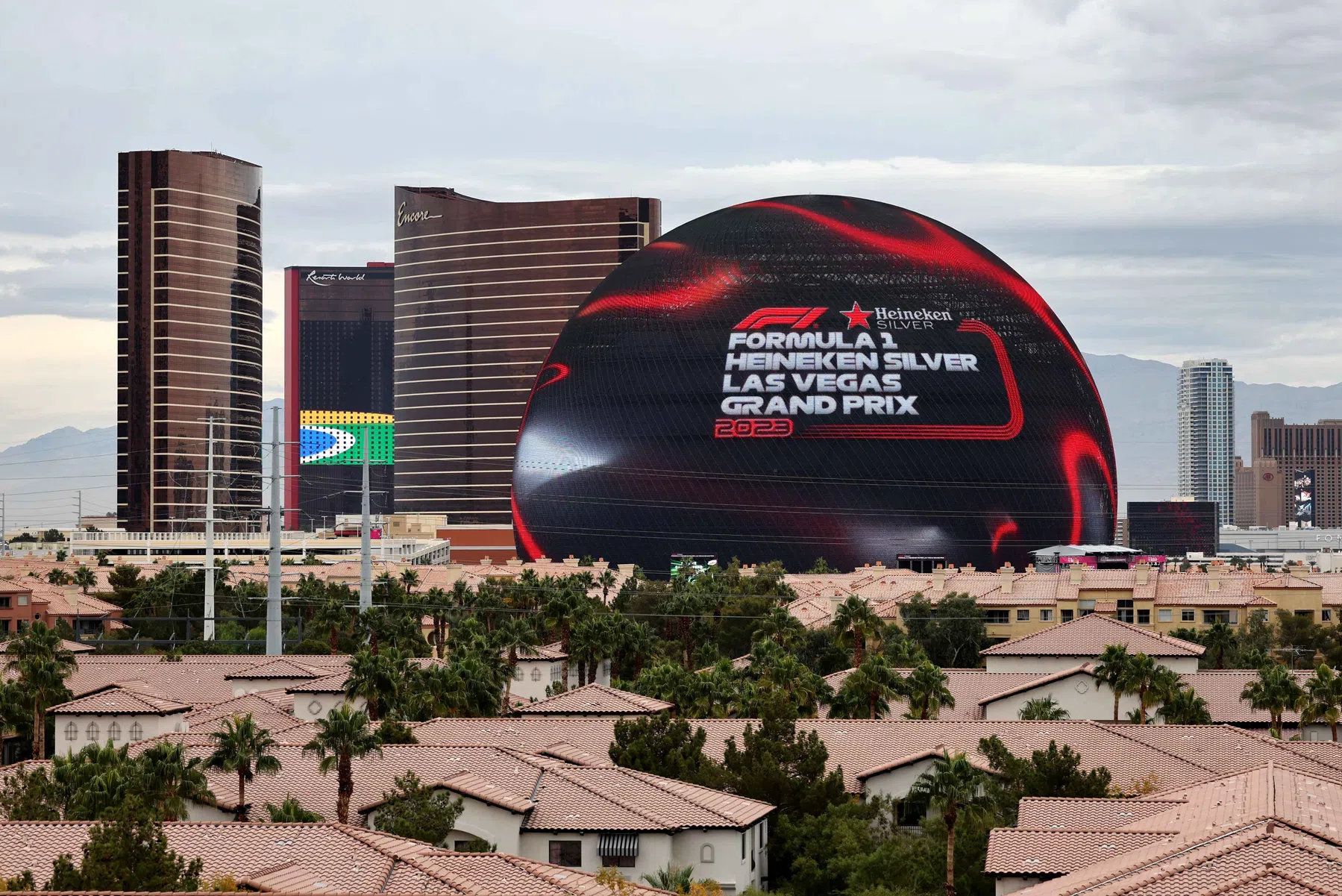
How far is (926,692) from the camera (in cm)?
7400

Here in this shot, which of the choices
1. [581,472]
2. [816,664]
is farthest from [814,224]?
[816,664]

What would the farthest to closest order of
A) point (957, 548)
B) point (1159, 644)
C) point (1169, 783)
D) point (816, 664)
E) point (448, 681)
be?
point (957, 548) < point (816, 664) < point (1159, 644) < point (448, 681) < point (1169, 783)

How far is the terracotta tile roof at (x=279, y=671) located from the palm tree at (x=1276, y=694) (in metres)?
34.9

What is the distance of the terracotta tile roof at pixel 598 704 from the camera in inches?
2719

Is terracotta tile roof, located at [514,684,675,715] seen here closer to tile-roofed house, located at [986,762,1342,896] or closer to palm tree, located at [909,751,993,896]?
palm tree, located at [909,751,993,896]

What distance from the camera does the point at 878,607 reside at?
128750mm

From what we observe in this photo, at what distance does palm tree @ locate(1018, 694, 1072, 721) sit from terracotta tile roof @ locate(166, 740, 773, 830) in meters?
19.9

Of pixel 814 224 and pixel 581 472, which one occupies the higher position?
pixel 814 224

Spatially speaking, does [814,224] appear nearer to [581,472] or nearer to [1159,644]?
[581,472]

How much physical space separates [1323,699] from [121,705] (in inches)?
1558

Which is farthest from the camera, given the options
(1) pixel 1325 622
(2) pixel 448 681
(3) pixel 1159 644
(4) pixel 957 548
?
(4) pixel 957 548

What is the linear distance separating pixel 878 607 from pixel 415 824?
263 ft

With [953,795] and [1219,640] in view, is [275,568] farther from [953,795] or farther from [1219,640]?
[953,795]

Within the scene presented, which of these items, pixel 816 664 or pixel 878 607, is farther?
pixel 878 607
